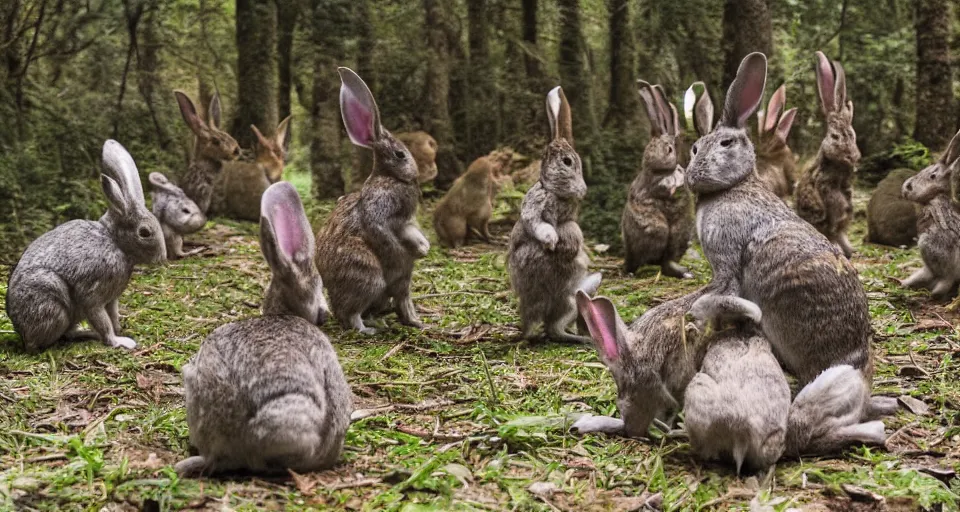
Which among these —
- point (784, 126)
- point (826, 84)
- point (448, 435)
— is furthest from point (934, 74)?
point (448, 435)

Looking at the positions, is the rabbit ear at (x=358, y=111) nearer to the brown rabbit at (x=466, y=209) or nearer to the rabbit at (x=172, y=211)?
the rabbit at (x=172, y=211)

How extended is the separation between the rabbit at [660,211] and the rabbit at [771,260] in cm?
376

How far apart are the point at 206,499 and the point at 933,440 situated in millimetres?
2980

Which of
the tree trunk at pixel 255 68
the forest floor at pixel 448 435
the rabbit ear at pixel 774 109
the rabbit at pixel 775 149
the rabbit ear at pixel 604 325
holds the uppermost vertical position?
the tree trunk at pixel 255 68

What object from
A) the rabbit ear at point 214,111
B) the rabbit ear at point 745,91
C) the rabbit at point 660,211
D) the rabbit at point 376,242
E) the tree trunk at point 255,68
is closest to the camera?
the rabbit ear at point 745,91

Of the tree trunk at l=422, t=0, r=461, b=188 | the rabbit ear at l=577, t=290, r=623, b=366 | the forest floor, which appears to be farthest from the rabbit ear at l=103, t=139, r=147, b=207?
the tree trunk at l=422, t=0, r=461, b=188

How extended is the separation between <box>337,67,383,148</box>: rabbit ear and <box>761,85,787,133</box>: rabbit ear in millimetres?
3805

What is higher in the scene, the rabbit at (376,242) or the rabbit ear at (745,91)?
the rabbit ear at (745,91)

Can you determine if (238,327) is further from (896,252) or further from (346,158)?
(346,158)

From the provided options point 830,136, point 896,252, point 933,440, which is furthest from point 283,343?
point 896,252

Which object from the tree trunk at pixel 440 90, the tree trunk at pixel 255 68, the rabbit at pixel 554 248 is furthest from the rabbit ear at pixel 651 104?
the tree trunk at pixel 255 68

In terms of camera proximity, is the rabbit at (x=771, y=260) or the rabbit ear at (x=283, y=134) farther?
the rabbit ear at (x=283, y=134)

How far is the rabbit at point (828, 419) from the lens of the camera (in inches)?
143

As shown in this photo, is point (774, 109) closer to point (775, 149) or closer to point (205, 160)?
point (775, 149)
